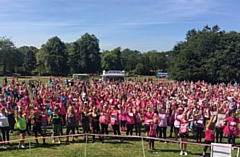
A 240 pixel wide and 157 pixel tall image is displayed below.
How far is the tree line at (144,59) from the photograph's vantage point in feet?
167

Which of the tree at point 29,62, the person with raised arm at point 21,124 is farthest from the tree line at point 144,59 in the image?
the person with raised arm at point 21,124

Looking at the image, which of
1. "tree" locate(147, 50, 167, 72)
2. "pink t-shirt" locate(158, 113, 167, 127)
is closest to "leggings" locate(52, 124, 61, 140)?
"pink t-shirt" locate(158, 113, 167, 127)

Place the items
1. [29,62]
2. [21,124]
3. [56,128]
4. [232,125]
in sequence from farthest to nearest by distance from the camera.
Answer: [29,62] < [56,128] < [232,125] < [21,124]

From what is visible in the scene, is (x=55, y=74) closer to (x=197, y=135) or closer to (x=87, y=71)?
(x=87, y=71)

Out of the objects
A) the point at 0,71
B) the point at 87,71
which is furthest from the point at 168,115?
A: the point at 0,71

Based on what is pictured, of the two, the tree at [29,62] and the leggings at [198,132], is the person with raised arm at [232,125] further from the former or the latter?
the tree at [29,62]

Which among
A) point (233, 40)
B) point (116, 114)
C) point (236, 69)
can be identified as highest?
point (233, 40)

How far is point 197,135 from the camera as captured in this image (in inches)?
515

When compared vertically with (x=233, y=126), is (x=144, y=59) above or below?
above

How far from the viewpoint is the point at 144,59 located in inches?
4272

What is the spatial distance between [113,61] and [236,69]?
50294 mm

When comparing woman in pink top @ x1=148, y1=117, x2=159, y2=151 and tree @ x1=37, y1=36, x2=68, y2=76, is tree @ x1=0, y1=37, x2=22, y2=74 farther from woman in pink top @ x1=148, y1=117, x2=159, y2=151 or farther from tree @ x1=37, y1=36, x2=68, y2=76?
woman in pink top @ x1=148, y1=117, x2=159, y2=151

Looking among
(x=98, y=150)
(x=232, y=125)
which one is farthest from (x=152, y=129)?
(x=232, y=125)

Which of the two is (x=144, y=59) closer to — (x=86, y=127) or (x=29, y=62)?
(x=29, y=62)
